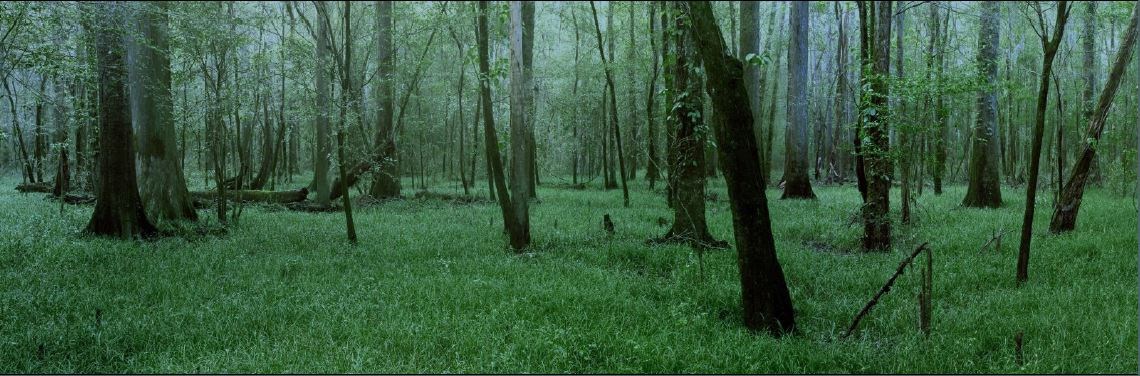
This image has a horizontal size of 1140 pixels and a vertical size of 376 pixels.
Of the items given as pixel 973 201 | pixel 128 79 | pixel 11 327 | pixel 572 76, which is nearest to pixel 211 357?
pixel 11 327

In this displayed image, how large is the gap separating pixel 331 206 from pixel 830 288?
13.6 metres

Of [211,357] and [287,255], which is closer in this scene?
[211,357]

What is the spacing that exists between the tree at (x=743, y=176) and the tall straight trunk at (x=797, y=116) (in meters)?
12.8

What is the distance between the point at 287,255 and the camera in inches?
339

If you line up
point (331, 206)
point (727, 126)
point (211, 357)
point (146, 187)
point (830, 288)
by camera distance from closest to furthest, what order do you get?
1. point (211, 357)
2. point (727, 126)
3. point (830, 288)
4. point (146, 187)
5. point (331, 206)

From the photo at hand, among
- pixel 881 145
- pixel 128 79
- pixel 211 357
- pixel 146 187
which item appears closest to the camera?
pixel 211 357

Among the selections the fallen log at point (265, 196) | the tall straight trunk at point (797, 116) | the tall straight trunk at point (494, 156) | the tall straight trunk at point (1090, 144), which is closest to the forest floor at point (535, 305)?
the tall straight trunk at point (494, 156)

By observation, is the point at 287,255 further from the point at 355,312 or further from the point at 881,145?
the point at 881,145

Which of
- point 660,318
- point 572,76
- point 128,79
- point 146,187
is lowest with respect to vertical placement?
point 660,318

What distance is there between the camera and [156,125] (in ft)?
37.9

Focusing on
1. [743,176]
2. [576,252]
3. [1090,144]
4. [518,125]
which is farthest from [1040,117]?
[518,125]

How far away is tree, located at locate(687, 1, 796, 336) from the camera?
4.98 m

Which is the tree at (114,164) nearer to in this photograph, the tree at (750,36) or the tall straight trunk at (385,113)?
the tall straight trunk at (385,113)

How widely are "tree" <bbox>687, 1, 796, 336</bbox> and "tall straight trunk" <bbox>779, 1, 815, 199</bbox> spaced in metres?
12.8
